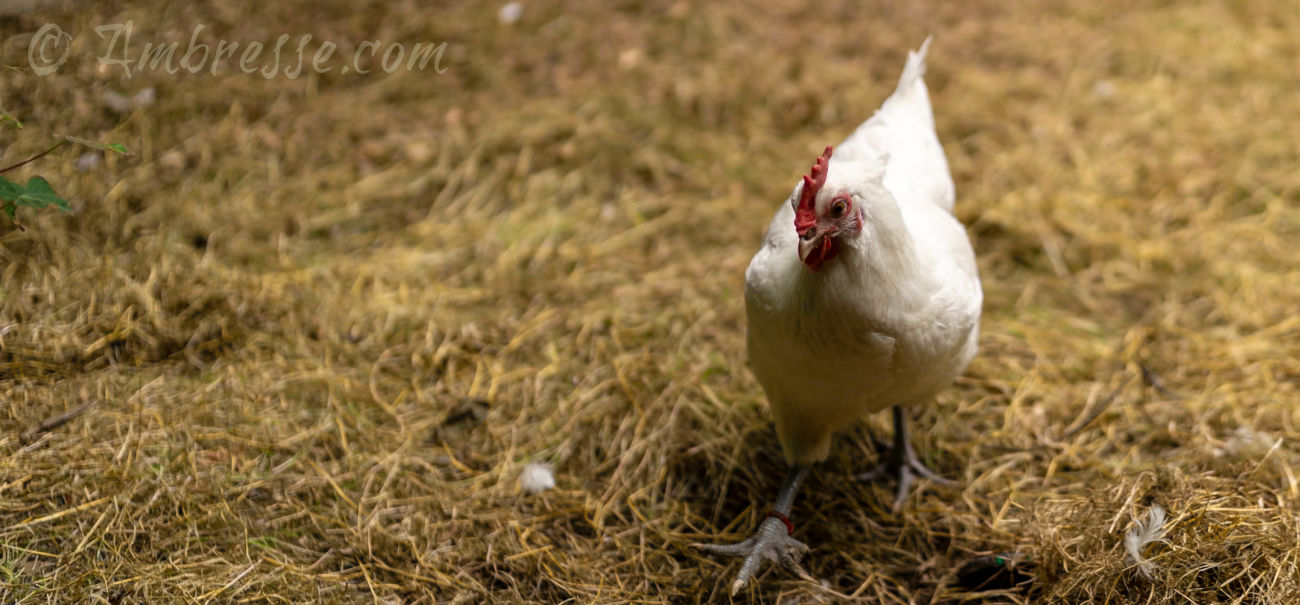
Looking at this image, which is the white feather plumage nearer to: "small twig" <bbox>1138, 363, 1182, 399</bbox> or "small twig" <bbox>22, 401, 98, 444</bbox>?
"small twig" <bbox>1138, 363, 1182, 399</bbox>

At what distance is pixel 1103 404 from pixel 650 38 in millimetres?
3379

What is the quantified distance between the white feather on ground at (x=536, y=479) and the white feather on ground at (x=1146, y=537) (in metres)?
1.81

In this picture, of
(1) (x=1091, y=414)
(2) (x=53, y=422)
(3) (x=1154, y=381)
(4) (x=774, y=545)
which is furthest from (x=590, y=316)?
(3) (x=1154, y=381)

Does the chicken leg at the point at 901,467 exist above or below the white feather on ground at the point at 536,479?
below

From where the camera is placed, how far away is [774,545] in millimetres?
2588

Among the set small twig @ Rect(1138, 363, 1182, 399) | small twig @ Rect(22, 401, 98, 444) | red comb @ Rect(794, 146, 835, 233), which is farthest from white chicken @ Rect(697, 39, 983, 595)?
small twig @ Rect(22, 401, 98, 444)

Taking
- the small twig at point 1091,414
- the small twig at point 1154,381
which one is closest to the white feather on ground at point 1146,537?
the small twig at point 1091,414

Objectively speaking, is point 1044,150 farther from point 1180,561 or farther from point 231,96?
point 231,96

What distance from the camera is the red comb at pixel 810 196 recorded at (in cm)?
194

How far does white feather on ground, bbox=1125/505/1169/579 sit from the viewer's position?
7.07 ft

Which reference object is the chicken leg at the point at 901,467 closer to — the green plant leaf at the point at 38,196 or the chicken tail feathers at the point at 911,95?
the chicken tail feathers at the point at 911,95

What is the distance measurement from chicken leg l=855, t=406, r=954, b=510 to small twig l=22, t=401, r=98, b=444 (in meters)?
2.72

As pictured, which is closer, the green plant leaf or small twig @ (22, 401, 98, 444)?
the green plant leaf

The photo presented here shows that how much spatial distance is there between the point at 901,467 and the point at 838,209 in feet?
4.67
